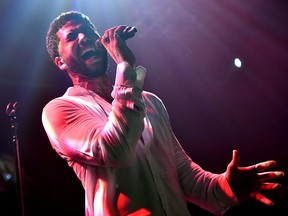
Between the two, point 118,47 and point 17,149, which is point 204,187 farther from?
point 17,149

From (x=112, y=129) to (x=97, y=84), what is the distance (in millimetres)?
643

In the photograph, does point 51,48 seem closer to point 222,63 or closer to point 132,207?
point 132,207

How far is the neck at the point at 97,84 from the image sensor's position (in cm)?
181

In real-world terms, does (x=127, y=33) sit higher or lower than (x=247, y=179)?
higher

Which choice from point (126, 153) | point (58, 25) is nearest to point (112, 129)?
point (126, 153)

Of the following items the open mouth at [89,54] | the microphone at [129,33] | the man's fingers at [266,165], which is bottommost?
the man's fingers at [266,165]

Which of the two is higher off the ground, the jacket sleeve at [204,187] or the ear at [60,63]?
the ear at [60,63]

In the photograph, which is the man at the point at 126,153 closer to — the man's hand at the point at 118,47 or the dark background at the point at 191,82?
the man's hand at the point at 118,47

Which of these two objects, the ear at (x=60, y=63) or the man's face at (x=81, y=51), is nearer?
the man's face at (x=81, y=51)

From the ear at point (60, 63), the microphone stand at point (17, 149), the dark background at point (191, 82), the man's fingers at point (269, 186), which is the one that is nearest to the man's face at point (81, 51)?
the ear at point (60, 63)

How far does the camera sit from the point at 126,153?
124cm

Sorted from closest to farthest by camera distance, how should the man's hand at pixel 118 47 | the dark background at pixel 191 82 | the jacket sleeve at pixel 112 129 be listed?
the jacket sleeve at pixel 112 129, the man's hand at pixel 118 47, the dark background at pixel 191 82

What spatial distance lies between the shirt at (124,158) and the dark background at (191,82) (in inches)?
86.4

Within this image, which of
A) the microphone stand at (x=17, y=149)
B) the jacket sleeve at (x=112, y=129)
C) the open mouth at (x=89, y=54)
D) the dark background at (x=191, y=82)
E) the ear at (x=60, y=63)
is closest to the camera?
the jacket sleeve at (x=112, y=129)
